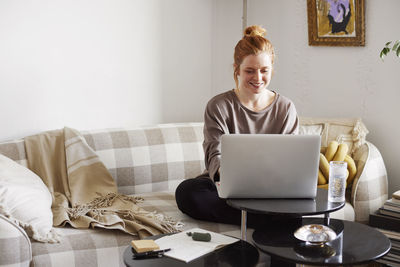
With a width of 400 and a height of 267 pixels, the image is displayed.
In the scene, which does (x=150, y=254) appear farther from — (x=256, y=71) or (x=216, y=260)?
(x=256, y=71)

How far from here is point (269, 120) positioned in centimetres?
222

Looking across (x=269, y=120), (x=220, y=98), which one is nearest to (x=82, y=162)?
(x=220, y=98)

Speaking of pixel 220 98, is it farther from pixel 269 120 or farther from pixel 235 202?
pixel 235 202

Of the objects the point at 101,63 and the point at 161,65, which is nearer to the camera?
the point at 101,63

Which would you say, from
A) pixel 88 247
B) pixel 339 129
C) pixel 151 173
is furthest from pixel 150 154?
pixel 339 129

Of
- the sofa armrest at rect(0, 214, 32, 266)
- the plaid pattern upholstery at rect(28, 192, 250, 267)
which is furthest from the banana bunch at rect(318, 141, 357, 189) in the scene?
the sofa armrest at rect(0, 214, 32, 266)

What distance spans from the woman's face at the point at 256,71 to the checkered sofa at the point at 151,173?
1.92 feet

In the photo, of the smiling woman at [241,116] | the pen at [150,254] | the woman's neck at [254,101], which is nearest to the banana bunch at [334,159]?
the smiling woman at [241,116]

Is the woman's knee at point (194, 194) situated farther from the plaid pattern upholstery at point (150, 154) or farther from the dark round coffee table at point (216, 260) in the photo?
the dark round coffee table at point (216, 260)

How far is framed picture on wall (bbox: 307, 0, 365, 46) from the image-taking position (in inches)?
116

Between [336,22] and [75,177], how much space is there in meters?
1.71

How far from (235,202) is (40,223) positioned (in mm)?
778

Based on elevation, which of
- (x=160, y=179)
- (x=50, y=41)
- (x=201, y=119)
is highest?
(x=50, y=41)

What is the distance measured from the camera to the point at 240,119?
2221mm
